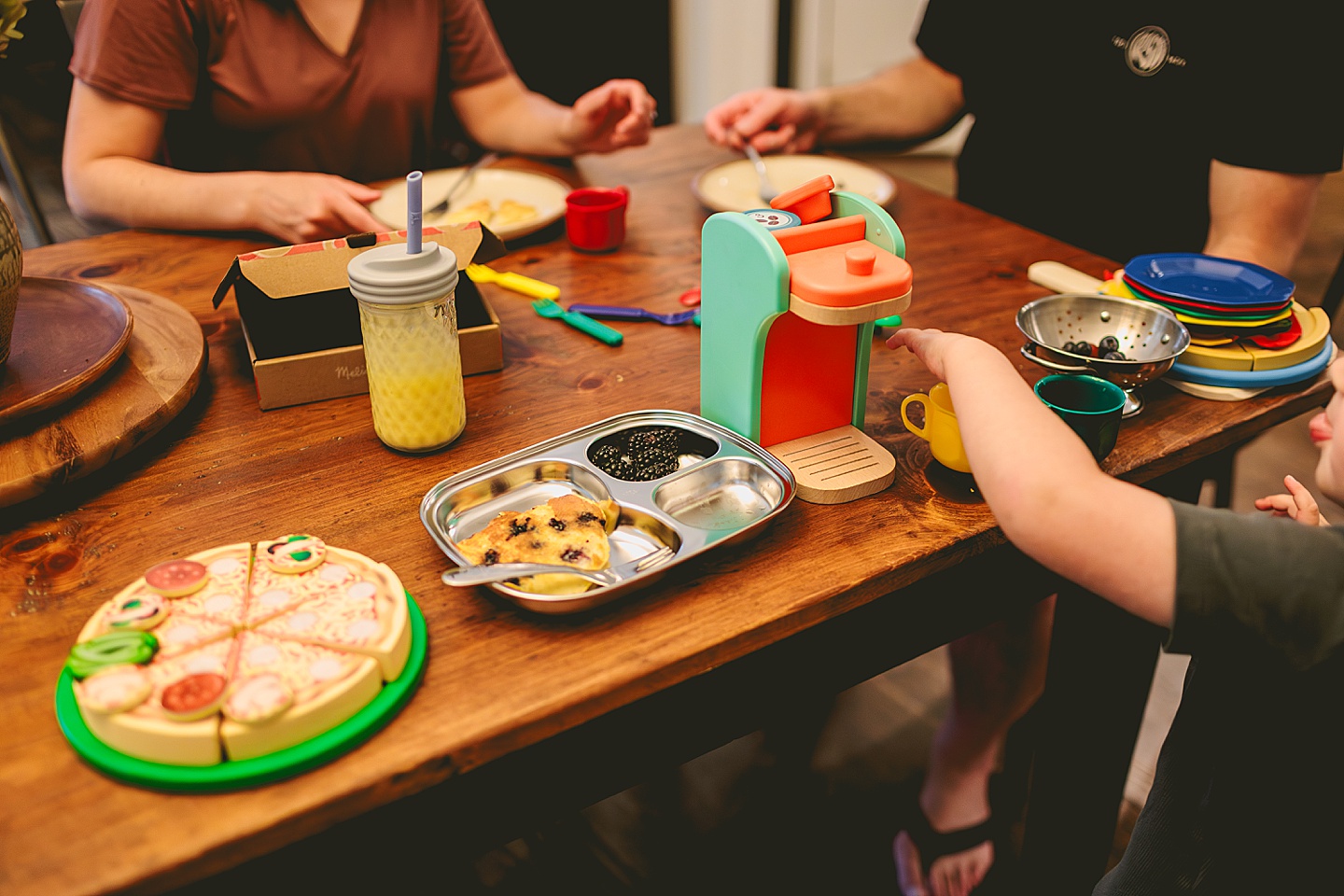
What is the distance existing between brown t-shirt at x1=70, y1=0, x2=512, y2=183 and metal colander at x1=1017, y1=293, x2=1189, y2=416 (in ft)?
4.54

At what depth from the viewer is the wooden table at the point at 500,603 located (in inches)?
25.7

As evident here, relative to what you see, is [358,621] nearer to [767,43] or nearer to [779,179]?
[779,179]

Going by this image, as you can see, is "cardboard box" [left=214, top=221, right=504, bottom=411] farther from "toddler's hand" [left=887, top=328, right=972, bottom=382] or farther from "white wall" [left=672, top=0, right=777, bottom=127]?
"white wall" [left=672, top=0, right=777, bottom=127]

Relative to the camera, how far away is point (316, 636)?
73 centimetres

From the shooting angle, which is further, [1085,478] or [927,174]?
[927,174]

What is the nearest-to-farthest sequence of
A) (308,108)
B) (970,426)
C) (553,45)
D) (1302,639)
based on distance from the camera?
(1302,639) < (970,426) < (308,108) < (553,45)

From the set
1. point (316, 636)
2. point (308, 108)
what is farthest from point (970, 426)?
point (308, 108)

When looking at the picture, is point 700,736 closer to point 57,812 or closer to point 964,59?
point 57,812

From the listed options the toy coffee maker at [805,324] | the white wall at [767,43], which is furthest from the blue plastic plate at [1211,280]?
the white wall at [767,43]

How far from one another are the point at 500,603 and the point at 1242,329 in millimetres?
990

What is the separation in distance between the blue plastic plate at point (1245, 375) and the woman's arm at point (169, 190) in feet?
3.74

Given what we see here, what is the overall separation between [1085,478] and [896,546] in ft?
0.61

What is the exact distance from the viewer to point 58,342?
1.11 metres

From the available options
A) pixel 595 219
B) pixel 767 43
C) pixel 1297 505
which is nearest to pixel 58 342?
pixel 595 219
